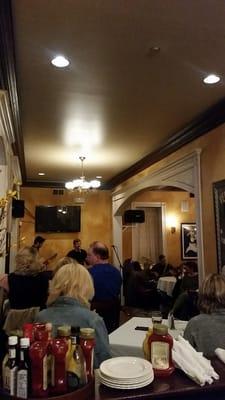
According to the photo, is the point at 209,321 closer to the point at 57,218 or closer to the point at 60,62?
the point at 60,62

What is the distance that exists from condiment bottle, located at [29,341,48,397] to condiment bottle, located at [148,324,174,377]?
50 cm

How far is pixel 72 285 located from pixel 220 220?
2603 millimetres

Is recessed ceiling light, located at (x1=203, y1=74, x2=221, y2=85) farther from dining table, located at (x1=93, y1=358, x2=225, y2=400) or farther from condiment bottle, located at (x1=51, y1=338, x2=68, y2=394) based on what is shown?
condiment bottle, located at (x1=51, y1=338, x2=68, y2=394)

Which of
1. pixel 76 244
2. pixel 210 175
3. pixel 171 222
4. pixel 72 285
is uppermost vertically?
pixel 210 175

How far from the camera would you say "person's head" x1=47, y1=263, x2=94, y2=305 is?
2.23 metres

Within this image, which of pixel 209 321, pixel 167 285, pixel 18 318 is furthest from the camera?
pixel 167 285

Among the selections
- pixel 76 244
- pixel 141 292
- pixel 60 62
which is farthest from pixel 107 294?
pixel 76 244

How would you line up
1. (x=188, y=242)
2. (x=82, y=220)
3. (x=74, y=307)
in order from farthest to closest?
(x=188, y=242)
(x=82, y=220)
(x=74, y=307)

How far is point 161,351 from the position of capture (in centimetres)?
163

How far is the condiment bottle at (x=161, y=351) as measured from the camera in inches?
62.9

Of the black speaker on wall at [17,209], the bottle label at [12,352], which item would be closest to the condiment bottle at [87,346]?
the bottle label at [12,352]

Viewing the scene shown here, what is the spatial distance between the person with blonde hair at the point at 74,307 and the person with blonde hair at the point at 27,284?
1078mm

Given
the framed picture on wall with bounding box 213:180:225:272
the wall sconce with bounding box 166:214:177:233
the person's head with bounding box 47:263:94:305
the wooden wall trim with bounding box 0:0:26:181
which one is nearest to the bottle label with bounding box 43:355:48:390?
the person's head with bounding box 47:263:94:305

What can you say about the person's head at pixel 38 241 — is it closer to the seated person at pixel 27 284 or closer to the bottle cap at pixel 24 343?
the seated person at pixel 27 284
